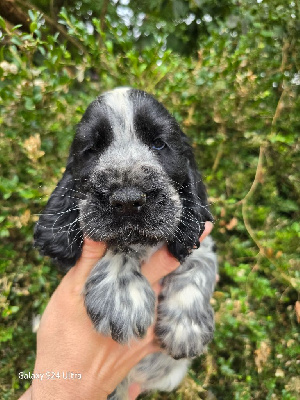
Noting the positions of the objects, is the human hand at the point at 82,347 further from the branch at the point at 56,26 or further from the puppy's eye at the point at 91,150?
the branch at the point at 56,26

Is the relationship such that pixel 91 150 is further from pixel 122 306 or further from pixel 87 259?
pixel 122 306

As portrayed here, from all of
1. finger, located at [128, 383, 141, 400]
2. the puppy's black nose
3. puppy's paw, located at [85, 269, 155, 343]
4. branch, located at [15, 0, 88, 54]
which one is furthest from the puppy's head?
branch, located at [15, 0, 88, 54]

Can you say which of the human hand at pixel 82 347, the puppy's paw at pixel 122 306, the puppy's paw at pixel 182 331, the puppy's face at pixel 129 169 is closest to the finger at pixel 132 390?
the human hand at pixel 82 347

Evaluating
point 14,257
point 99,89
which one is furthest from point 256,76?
point 14,257

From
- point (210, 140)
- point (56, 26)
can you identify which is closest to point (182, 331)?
point (210, 140)

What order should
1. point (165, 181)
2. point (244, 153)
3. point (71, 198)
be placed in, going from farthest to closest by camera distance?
point (244, 153) → point (71, 198) → point (165, 181)

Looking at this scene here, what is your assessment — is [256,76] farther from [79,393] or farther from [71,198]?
[79,393]
